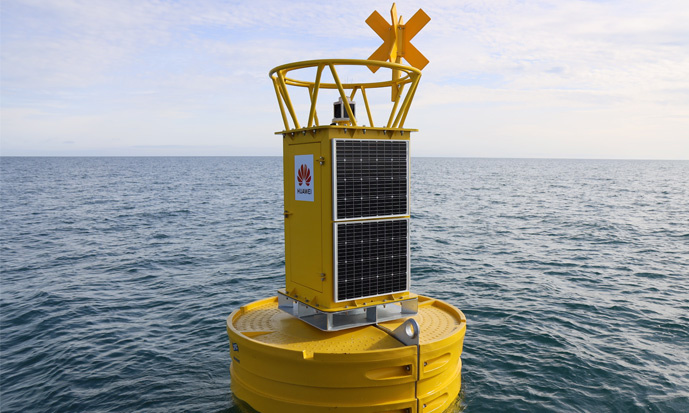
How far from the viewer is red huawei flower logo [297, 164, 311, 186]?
9.16 m

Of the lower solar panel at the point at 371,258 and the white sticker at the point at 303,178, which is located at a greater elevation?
the white sticker at the point at 303,178

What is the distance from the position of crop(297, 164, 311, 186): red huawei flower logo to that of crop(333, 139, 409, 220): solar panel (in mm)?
756

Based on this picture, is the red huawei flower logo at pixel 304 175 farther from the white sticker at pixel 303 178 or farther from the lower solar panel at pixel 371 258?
the lower solar panel at pixel 371 258

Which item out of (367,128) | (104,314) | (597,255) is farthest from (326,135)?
(597,255)

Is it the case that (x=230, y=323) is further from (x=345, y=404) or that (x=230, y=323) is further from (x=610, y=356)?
(x=610, y=356)

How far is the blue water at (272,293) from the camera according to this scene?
35.4 feet

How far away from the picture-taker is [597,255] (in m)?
24.0

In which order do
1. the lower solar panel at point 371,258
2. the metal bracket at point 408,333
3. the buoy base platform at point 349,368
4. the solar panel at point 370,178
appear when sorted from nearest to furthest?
the buoy base platform at point 349,368 < the metal bracket at point 408,333 < the solar panel at point 370,178 < the lower solar panel at point 371,258

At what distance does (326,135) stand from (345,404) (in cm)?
447

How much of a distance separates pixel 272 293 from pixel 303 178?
9.69m

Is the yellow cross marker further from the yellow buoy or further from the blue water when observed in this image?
the blue water

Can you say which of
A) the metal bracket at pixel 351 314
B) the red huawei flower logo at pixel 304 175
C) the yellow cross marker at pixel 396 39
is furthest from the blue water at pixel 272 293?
the yellow cross marker at pixel 396 39

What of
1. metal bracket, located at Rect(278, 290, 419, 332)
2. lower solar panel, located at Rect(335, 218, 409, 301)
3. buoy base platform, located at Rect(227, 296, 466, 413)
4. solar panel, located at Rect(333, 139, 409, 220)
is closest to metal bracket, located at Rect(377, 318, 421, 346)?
buoy base platform, located at Rect(227, 296, 466, 413)

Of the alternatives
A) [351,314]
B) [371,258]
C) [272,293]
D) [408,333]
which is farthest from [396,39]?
[272,293]
